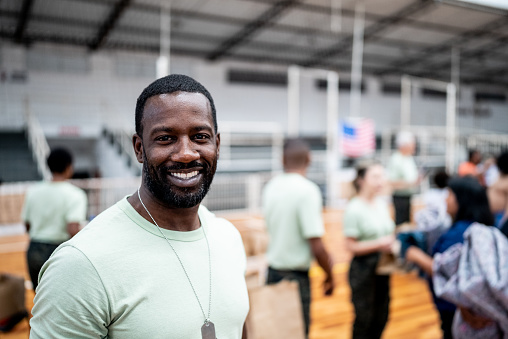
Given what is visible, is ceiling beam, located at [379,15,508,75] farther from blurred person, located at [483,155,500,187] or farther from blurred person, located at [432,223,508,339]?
blurred person, located at [432,223,508,339]

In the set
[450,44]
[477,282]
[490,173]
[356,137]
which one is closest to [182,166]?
[477,282]

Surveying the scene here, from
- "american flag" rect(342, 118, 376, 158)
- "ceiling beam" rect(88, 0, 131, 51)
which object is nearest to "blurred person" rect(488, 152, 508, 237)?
"american flag" rect(342, 118, 376, 158)

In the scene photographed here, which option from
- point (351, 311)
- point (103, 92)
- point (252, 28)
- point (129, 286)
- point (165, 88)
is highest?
point (252, 28)

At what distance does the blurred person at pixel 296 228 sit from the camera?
2260mm

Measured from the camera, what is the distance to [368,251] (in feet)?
8.32

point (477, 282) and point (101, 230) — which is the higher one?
point (101, 230)

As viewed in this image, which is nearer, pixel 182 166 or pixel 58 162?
pixel 182 166

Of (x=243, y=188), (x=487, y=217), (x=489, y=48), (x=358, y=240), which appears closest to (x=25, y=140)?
(x=243, y=188)

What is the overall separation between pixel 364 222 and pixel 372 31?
936 cm

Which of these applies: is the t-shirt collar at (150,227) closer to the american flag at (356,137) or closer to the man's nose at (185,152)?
the man's nose at (185,152)

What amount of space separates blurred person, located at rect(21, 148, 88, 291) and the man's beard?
2.00 meters

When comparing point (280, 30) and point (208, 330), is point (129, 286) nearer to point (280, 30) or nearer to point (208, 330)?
point (208, 330)

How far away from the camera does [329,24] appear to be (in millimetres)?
10086

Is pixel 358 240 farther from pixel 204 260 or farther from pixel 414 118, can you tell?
pixel 414 118
